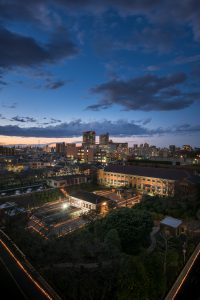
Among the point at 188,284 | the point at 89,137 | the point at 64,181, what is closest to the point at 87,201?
the point at 64,181

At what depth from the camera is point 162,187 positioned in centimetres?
2578

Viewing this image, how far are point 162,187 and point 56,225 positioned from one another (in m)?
14.4

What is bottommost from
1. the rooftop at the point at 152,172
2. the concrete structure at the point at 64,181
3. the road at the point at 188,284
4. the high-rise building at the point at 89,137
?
the road at the point at 188,284

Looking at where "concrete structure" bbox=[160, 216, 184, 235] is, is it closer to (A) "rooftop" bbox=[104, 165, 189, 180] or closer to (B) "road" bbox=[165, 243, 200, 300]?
(B) "road" bbox=[165, 243, 200, 300]

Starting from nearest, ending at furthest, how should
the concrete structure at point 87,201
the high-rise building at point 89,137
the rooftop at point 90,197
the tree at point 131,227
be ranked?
the tree at point 131,227 < the concrete structure at point 87,201 < the rooftop at point 90,197 < the high-rise building at point 89,137

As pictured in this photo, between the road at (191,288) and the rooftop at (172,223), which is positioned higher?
the rooftop at (172,223)

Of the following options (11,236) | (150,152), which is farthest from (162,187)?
(150,152)

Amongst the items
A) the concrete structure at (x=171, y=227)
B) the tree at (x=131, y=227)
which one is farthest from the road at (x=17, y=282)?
the concrete structure at (x=171, y=227)

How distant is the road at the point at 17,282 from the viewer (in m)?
7.68

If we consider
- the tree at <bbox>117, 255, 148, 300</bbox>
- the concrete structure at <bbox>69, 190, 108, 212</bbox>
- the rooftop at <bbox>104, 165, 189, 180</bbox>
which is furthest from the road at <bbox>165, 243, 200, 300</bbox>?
the rooftop at <bbox>104, 165, 189, 180</bbox>

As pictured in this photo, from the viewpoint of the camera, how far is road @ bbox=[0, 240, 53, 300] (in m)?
7.68

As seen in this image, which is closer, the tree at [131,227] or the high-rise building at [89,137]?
the tree at [131,227]

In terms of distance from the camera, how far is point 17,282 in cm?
846

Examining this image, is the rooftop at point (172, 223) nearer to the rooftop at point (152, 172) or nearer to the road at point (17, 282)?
the road at point (17, 282)
